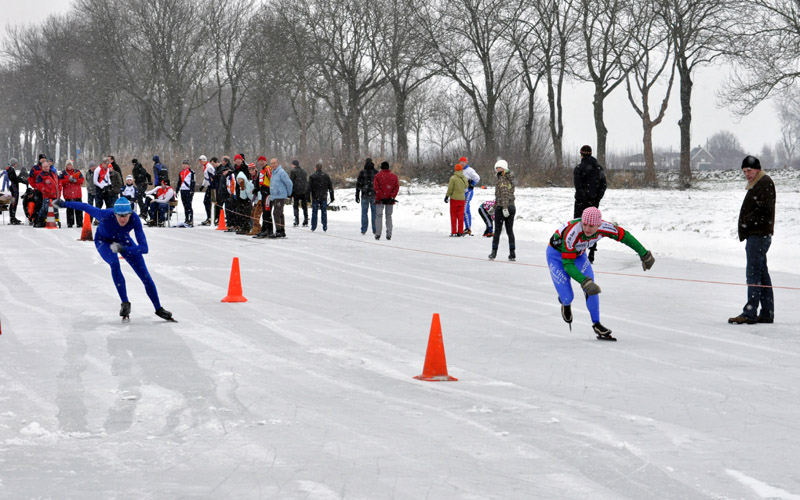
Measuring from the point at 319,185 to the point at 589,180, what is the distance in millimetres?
8961

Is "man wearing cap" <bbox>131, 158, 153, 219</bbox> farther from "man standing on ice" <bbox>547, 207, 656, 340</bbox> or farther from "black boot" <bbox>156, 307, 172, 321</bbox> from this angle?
"man standing on ice" <bbox>547, 207, 656, 340</bbox>

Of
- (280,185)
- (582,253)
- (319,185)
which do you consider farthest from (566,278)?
(319,185)

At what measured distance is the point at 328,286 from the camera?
45.2 feet

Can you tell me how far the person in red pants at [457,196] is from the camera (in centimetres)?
2167

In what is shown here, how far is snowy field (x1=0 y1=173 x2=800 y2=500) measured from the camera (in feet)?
16.7

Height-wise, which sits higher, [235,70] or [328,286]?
[235,70]

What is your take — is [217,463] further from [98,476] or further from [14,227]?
[14,227]

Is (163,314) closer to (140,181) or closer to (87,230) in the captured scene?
(87,230)

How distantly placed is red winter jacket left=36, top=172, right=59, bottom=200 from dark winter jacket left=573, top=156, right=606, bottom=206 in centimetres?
1460

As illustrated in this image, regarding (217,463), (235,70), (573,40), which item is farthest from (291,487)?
(235,70)

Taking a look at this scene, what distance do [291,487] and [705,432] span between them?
2.72 meters

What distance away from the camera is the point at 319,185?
23.6 metres

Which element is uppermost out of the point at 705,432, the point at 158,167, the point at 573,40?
the point at 573,40

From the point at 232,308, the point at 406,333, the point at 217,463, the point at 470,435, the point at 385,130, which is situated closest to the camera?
the point at 217,463
